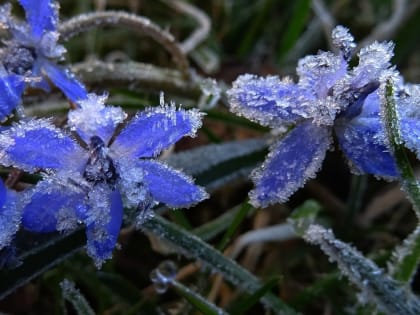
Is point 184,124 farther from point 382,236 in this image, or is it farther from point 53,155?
point 382,236

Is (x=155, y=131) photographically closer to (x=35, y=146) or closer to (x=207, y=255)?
(x=35, y=146)

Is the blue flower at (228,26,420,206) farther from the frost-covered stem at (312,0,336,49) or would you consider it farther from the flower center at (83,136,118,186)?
the frost-covered stem at (312,0,336,49)

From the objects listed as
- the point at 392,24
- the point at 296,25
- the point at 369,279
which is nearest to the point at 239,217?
the point at 369,279

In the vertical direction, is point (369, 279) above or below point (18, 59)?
below

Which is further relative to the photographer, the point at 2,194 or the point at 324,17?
the point at 324,17

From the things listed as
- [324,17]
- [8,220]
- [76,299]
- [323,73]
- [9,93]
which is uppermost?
[324,17]

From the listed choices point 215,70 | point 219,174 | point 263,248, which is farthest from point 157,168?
point 215,70

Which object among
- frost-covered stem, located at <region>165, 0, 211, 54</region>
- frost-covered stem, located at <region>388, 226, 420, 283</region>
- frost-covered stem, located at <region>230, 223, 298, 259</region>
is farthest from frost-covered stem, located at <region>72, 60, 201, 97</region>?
frost-covered stem, located at <region>388, 226, 420, 283</region>
